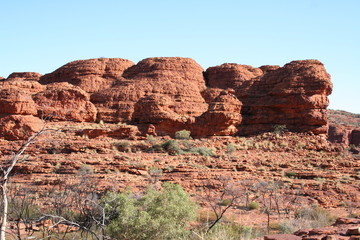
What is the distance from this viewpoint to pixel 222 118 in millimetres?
38531

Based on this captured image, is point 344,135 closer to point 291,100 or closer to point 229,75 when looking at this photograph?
point 229,75

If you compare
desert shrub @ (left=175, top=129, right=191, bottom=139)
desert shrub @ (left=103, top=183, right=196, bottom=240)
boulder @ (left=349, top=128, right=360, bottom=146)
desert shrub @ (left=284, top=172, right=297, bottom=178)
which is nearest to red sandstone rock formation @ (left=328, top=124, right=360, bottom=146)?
boulder @ (left=349, top=128, right=360, bottom=146)

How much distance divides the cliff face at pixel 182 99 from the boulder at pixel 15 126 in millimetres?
781

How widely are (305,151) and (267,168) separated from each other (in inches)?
319

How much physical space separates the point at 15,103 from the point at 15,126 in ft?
7.84

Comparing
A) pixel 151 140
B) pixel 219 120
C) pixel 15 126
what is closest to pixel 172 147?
pixel 151 140

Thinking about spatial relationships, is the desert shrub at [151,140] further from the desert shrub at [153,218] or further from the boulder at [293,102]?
the desert shrub at [153,218]

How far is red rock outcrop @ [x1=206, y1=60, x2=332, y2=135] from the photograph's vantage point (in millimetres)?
39031

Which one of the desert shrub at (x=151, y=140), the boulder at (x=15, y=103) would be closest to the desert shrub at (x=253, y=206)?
the desert shrub at (x=151, y=140)

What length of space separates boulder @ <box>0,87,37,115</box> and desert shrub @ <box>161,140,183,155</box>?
43.3 ft

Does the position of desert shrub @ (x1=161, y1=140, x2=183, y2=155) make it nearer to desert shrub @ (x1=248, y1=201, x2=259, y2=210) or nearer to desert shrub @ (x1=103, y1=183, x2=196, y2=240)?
desert shrub @ (x1=248, y1=201, x2=259, y2=210)

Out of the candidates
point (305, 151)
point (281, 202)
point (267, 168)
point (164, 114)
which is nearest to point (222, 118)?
point (164, 114)

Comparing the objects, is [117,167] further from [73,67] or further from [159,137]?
[73,67]

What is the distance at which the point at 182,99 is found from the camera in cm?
4725
